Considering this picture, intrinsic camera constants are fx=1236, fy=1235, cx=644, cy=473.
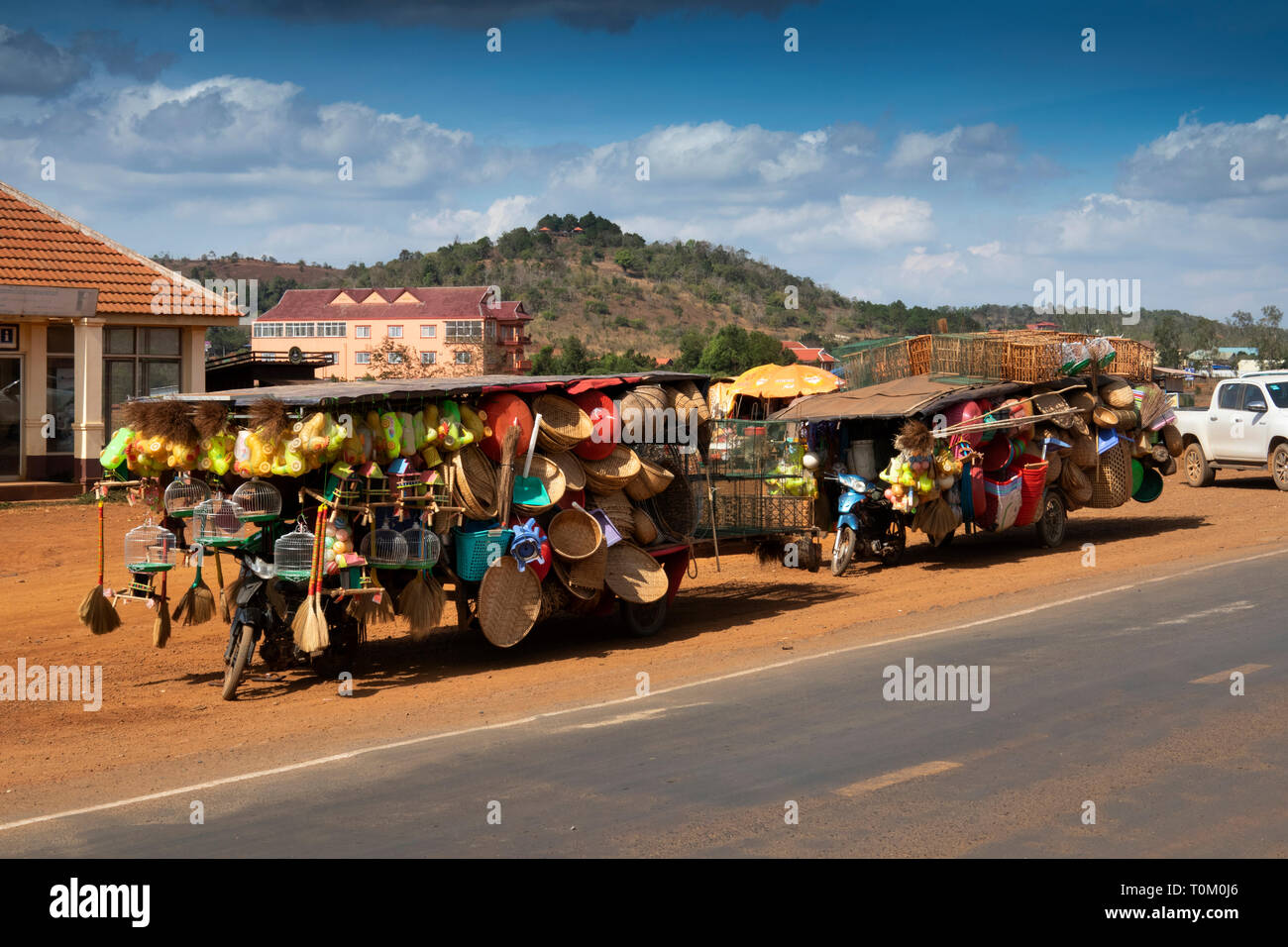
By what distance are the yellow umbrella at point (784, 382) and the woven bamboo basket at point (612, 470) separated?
16.4 meters

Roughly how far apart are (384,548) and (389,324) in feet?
221

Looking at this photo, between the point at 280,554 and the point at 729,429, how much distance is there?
8.22 meters

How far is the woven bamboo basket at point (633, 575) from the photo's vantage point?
12.8 metres

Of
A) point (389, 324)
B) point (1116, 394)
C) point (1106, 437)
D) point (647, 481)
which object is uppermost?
point (389, 324)

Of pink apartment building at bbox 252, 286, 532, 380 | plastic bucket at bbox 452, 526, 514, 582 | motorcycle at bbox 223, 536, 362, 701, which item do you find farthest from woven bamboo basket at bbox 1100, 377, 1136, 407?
pink apartment building at bbox 252, 286, 532, 380

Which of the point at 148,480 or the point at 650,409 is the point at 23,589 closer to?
the point at 148,480

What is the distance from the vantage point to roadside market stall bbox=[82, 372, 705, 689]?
10492mm

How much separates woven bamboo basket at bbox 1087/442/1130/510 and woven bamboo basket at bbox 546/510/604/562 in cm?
1046

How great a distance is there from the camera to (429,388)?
11.3 metres

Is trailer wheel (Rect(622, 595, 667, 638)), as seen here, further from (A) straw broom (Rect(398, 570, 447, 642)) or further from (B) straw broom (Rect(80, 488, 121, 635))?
(B) straw broom (Rect(80, 488, 121, 635))

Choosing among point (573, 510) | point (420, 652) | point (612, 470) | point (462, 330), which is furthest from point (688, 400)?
point (462, 330)

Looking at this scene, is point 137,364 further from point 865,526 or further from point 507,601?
point 507,601

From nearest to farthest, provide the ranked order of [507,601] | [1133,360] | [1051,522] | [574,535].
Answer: [507,601]
[574,535]
[1051,522]
[1133,360]

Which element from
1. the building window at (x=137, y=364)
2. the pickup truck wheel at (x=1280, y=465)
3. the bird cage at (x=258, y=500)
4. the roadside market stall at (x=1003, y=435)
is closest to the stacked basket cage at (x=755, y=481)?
the roadside market stall at (x=1003, y=435)
